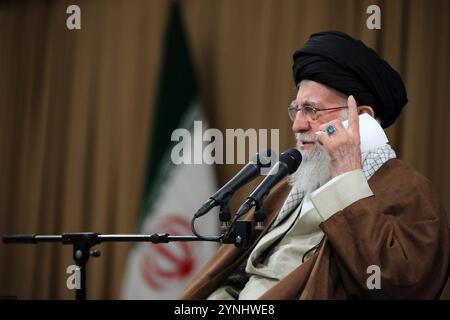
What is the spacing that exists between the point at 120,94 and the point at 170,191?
68cm

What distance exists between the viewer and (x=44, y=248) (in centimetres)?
419

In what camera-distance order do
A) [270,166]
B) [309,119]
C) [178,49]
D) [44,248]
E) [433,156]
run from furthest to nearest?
[44,248] → [178,49] → [433,156] → [309,119] → [270,166]

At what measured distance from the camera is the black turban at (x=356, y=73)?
7.97 feet

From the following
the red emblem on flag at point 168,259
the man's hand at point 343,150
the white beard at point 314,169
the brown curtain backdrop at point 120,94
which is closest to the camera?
the man's hand at point 343,150

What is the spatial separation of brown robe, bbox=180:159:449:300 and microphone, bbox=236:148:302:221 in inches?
7.9

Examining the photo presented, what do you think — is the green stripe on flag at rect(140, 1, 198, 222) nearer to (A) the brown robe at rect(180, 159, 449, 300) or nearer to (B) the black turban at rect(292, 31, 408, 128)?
(B) the black turban at rect(292, 31, 408, 128)

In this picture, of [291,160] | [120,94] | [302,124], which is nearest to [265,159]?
[291,160]

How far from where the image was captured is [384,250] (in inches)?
76.9

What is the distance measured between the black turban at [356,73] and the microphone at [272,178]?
0.44 meters

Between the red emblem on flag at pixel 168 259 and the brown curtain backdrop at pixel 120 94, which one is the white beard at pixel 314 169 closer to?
the brown curtain backdrop at pixel 120 94

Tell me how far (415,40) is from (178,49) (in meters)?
1.37

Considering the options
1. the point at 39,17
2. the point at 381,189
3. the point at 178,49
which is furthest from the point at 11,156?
the point at 381,189

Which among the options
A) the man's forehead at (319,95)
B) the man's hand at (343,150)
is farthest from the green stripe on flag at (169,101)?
the man's hand at (343,150)
